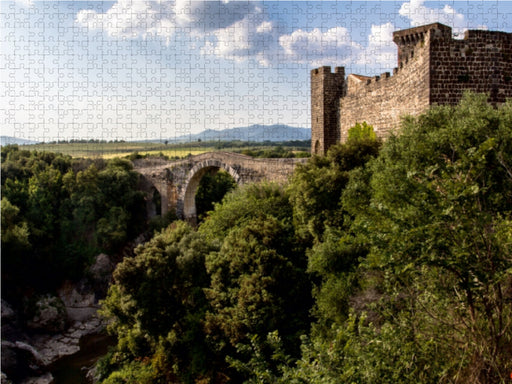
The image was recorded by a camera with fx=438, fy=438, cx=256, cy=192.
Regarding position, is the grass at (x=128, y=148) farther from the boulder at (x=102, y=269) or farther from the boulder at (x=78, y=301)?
the boulder at (x=78, y=301)

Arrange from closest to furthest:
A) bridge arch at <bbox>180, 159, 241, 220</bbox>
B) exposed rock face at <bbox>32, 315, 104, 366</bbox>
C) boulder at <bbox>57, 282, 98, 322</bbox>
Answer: exposed rock face at <bbox>32, 315, 104, 366</bbox>, boulder at <bbox>57, 282, 98, 322</bbox>, bridge arch at <bbox>180, 159, 241, 220</bbox>

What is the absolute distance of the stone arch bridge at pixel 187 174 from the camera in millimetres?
21859

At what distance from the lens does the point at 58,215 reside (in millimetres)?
26031

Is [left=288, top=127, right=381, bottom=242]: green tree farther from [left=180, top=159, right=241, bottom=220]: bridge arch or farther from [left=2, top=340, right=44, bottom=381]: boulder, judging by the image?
[left=2, top=340, right=44, bottom=381]: boulder

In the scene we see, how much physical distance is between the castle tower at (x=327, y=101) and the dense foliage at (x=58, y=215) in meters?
14.1

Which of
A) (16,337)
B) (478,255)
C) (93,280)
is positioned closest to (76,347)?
(16,337)

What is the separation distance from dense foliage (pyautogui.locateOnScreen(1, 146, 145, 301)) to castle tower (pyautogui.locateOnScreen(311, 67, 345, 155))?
14095 mm

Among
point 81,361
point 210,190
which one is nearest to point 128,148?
point 210,190

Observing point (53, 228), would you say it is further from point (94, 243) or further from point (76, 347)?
point (76, 347)

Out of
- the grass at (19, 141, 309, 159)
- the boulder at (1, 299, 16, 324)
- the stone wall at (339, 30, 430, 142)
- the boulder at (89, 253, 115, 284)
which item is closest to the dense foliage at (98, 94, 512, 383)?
the stone wall at (339, 30, 430, 142)

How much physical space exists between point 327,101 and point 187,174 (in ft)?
41.1

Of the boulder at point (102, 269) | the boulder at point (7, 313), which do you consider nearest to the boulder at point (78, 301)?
the boulder at point (102, 269)

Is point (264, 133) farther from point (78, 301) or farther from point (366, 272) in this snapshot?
point (78, 301)

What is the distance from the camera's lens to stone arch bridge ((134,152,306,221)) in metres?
21.9
